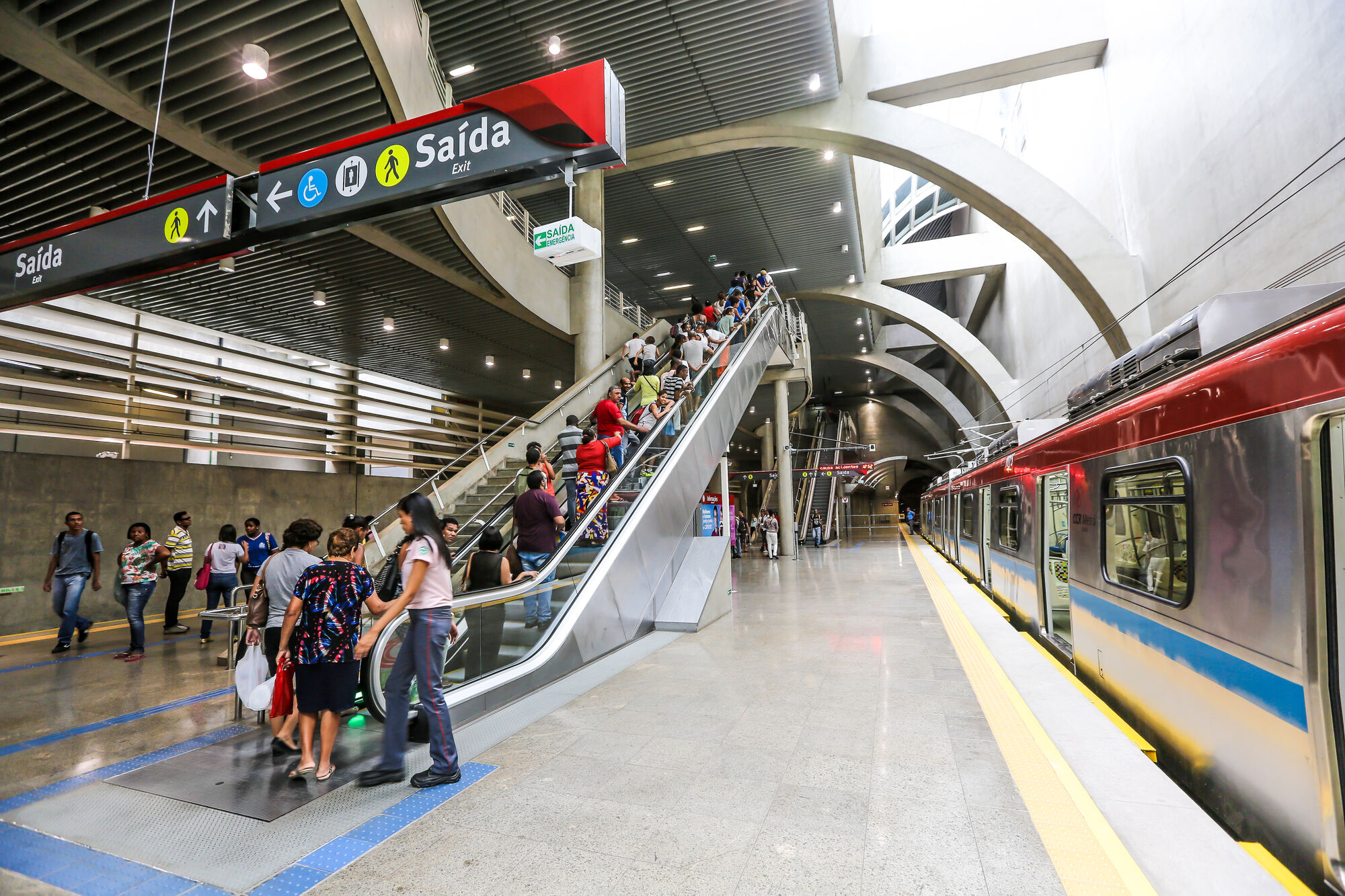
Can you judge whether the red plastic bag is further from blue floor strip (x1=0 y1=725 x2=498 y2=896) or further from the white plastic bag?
blue floor strip (x1=0 y1=725 x2=498 y2=896)

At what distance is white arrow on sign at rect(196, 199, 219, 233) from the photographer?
4109 mm

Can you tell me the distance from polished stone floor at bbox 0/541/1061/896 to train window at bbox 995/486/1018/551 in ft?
8.63

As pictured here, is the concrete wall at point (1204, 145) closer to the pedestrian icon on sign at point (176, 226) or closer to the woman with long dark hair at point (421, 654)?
the woman with long dark hair at point (421, 654)

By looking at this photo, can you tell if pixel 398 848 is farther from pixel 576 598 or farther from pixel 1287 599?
pixel 1287 599

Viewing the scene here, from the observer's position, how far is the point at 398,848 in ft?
8.55

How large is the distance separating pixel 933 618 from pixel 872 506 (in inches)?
1653

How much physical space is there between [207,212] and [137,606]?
15.9ft

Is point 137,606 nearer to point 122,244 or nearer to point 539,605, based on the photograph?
point 122,244

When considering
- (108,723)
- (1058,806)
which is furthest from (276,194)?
(1058,806)

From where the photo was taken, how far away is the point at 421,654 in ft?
10.8

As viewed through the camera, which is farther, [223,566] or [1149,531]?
[223,566]

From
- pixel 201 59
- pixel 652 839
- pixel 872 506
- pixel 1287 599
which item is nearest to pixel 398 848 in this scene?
pixel 652 839

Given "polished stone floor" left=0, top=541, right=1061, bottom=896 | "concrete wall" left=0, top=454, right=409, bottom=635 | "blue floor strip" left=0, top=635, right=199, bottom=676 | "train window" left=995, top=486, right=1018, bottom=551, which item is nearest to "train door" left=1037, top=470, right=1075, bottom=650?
"train window" left=995, top=486, right=1018, bottom=551

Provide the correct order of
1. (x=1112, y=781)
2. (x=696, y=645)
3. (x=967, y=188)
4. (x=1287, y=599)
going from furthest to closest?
(x=967, y=188) → (x=696, y=645) → (x=1112, y=781) → (x=1287, y=599)
